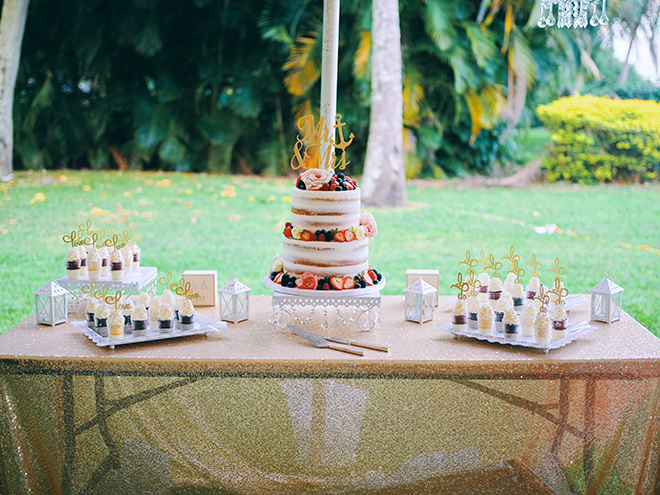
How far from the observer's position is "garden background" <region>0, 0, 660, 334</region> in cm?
784

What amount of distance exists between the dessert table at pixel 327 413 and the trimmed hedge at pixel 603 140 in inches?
345

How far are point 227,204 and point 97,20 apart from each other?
13.5 ft

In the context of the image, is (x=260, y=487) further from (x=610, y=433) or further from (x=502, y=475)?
(x=610, y=433)

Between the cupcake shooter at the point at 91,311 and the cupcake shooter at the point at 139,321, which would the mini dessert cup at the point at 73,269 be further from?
the cupcake shooter at the point at 139,321

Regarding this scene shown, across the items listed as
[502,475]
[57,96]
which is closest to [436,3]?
[57,96]

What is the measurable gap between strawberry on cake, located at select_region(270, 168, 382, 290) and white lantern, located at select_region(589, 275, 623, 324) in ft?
2.87

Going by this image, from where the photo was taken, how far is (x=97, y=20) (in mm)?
9758

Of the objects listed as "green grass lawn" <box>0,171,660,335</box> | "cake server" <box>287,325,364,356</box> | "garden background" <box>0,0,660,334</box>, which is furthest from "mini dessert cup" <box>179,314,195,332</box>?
"garden background" <box>0,0,660,334</box>

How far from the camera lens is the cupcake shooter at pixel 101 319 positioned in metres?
2.18

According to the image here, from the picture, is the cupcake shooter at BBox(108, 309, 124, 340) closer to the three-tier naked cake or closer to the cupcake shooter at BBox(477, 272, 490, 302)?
the three-tier naked cake

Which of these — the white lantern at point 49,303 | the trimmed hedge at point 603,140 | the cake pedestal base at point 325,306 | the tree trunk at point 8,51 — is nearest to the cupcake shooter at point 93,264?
the white lantern at point 49,303

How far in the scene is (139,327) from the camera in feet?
7.22

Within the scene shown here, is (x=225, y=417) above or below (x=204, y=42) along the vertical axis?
below

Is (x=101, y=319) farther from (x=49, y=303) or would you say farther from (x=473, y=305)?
(x=473, y=305)
